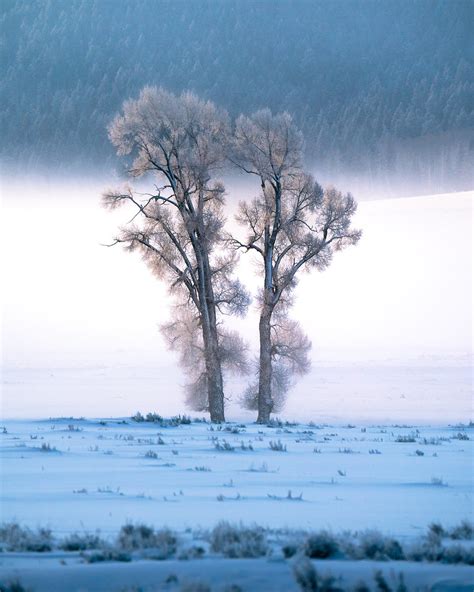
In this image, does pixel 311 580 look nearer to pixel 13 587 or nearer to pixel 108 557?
pixel 108 557

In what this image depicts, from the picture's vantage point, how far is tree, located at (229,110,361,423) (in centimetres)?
2252

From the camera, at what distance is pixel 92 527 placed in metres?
5.80

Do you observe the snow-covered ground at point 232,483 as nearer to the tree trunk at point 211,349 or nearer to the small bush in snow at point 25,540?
the small bush in snow at point 25,540

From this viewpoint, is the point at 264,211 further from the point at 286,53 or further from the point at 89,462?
the point at 89,462

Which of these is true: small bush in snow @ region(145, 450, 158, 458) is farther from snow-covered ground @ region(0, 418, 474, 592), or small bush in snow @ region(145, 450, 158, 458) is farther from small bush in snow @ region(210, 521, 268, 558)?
small bush in snow @ region(210, 521, 268, 558)

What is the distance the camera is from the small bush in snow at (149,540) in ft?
16.2

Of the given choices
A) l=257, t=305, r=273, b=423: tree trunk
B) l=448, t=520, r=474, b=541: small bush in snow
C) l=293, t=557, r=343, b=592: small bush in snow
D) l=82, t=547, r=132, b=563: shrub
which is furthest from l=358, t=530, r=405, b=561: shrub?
l=257, t=305, r=273, b=423: tree trunk

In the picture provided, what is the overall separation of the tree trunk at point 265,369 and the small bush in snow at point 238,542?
1761 centimetres

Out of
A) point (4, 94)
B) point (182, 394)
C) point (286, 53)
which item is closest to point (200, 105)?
point (286, 53)

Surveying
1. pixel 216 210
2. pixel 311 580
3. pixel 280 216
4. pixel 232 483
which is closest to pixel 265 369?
pixel 280 216

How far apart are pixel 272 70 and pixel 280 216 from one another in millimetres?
4946

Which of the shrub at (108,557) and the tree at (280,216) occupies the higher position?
the tree at (280,216)

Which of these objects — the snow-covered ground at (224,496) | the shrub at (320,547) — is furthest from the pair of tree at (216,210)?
the shrub at (320,547)

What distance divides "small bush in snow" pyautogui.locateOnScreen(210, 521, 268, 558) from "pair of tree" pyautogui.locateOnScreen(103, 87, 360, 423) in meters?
16.7
